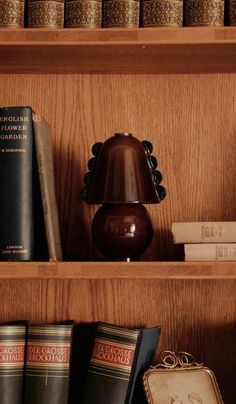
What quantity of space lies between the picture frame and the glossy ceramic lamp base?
189 millimetres

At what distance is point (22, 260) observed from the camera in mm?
948

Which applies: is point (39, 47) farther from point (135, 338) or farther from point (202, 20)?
point (135, 338)

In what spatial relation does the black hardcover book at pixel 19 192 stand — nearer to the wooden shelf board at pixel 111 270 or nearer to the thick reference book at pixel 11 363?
the wooden shelf board at pixel 111 270

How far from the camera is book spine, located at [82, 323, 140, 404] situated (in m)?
0.99

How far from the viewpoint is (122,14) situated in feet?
3.20

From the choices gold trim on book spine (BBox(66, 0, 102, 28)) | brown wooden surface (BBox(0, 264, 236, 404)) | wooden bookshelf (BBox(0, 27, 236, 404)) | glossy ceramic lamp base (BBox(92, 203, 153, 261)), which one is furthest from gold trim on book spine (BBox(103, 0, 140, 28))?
brown wooden surface (BBox(0, 264, 236, 404))

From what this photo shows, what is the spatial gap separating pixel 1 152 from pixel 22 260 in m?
0.16

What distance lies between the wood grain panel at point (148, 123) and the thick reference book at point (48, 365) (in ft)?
0.61

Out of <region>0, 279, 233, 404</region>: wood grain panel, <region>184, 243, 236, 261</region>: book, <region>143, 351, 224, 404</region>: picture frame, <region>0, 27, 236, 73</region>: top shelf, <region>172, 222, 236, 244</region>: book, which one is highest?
<region>0, 27, 236, 73</region>: top shelf

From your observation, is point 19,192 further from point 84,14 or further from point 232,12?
point 232,12

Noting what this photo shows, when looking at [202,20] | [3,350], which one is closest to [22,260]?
[3,350]

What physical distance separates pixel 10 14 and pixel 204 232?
0.43 metres

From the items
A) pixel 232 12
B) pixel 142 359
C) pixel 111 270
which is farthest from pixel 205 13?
pixel 142 359

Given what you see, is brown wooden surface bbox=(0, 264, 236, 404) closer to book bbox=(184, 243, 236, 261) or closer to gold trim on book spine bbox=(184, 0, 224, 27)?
book bbox=(184, 243, 236, 261)
